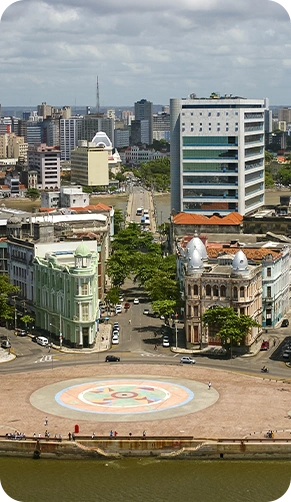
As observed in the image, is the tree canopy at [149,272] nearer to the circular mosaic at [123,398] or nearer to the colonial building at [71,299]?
the colonial building at [71,299]

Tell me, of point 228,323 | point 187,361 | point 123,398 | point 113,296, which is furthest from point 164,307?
point 123,398

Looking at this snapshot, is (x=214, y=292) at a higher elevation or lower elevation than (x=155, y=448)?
higher

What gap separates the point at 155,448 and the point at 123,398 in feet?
49.8

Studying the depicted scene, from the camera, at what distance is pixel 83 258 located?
425ft

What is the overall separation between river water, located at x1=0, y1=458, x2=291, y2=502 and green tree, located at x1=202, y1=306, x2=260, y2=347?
34.1 meters

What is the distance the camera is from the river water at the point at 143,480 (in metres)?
81.0

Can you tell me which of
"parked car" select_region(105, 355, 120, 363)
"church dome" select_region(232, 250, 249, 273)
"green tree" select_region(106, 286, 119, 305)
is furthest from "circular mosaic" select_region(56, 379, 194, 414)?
"green tree" select_region(106, 286, 119, 305)

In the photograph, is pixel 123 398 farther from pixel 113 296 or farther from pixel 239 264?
pixel 113 296

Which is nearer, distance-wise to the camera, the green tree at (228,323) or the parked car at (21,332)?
the green tree at (228,323)

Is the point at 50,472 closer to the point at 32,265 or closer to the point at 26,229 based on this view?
the point at 32,265

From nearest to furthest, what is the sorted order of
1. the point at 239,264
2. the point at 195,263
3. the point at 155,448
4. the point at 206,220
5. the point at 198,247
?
the point at 155,448
the point at 239,264
the point at 195,263
the point at 198,247
the point at 206,220

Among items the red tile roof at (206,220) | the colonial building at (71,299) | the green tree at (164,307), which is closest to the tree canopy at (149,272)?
the green tree at (164,307)

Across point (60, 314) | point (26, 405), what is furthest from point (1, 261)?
point (26, 405)

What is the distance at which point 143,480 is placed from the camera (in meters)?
84.8
